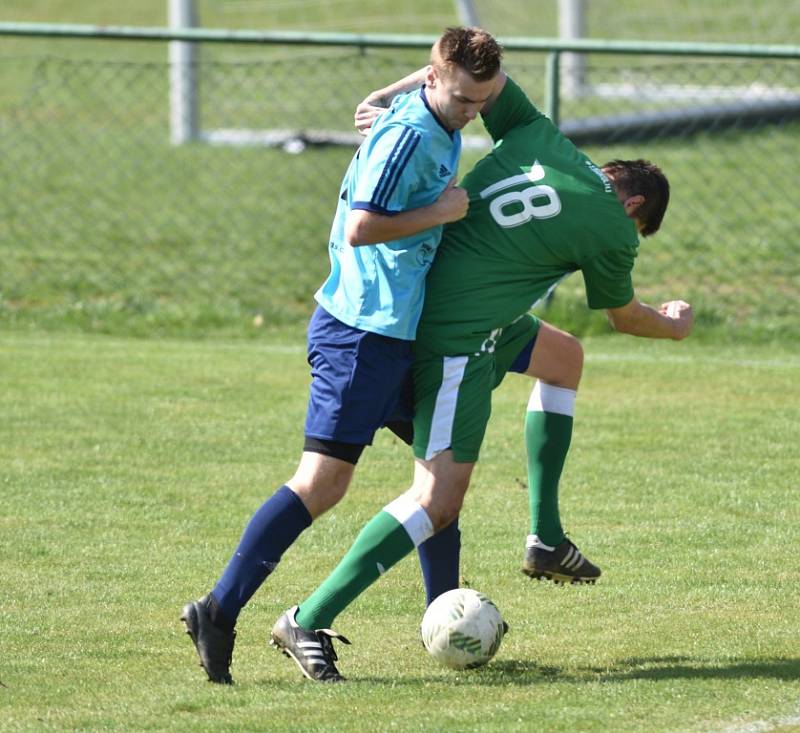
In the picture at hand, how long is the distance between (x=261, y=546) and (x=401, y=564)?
1.47 meters

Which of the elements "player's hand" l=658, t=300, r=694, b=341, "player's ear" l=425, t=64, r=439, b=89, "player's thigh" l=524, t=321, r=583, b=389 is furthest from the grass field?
"player's ear" l=425, t=64, r=439, b=89

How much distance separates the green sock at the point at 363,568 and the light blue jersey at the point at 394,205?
23.4 inches

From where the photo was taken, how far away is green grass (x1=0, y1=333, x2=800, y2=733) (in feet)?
14.8

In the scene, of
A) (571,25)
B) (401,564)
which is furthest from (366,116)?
(571,25)

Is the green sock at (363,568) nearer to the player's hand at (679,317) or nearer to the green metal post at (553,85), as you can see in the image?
the player's hand at (679,317)

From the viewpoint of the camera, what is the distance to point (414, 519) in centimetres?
476

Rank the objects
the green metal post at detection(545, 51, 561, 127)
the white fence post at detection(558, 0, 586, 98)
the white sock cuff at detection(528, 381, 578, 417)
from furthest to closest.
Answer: the white fence post at detection(558, 0, 586, 98)
the green metal post at detection(545, 51, 561, 127)
the white sock cuff at detection(528, 381, 578, 417)

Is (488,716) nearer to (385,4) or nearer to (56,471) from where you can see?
(56,471)

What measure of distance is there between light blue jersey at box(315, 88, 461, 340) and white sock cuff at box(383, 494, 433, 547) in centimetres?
51

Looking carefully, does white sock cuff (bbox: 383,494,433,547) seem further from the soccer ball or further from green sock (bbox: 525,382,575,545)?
green sock (bbox: 525,382,575,545)

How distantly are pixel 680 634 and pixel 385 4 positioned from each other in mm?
20618

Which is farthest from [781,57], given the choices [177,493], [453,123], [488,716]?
[488,716]

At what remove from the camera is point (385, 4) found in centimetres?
2473

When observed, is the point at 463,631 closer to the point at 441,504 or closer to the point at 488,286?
the point at 441,504
